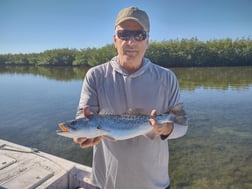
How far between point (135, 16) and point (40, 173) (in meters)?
3.59

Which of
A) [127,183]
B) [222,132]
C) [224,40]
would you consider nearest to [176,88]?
[127,183]

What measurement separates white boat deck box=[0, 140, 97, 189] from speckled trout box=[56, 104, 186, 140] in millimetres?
2064

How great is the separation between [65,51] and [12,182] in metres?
57.3

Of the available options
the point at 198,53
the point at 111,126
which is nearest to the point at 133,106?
the point at 111,126

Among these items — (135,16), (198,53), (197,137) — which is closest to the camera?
(135,16)

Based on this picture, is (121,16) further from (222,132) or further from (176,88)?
(222,132)

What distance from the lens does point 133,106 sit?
2.27m

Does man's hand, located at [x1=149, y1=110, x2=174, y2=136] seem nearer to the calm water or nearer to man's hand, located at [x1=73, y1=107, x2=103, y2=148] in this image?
man's hand, located at [x1=73, y1=107, x2=103, y2=148]

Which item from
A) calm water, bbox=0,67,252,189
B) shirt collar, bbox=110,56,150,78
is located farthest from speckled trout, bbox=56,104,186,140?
calm water, bbox=0,67,252,189

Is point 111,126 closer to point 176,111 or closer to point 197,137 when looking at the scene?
point 176,111

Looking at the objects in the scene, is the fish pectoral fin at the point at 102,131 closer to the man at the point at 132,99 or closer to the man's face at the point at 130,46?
the man at the point at 132,99

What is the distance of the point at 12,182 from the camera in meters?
4.05

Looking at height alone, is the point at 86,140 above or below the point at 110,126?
below

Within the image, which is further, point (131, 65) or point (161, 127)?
point (131, 65)
